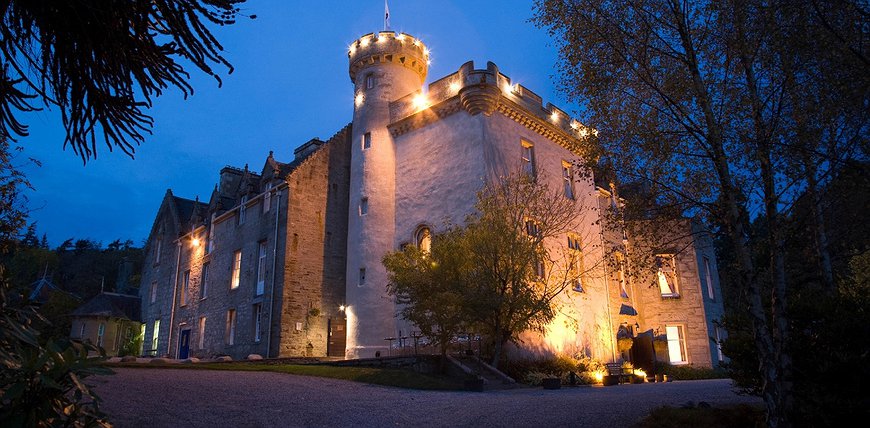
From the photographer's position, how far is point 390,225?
2659 cm

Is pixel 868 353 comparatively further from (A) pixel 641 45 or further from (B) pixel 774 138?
(A) pixel 641 45

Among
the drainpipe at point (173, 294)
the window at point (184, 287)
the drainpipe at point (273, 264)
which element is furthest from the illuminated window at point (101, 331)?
the drainpipe at point (273, 264)

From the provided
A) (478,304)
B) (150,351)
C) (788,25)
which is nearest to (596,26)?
(788,25)

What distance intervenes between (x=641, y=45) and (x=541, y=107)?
17.1 meters

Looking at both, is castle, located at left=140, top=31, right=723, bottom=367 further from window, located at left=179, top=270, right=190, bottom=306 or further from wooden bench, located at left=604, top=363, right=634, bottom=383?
window, located at left=179, top=270, right=190, bottom=306

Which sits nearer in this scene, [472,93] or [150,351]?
[472,93]

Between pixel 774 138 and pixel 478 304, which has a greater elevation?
pixel 774 138

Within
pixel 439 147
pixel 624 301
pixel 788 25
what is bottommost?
pixel 624 301

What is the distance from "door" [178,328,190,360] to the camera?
33.4 metres

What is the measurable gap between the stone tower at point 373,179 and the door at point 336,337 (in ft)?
6.70

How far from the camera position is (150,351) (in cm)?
3781

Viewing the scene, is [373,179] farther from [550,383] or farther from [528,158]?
[550,383]

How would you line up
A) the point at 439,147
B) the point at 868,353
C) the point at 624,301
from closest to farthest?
the point at 868,353 → the point at 439,147 → the point at 624,301

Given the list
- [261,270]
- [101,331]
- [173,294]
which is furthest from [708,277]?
[101,331]
